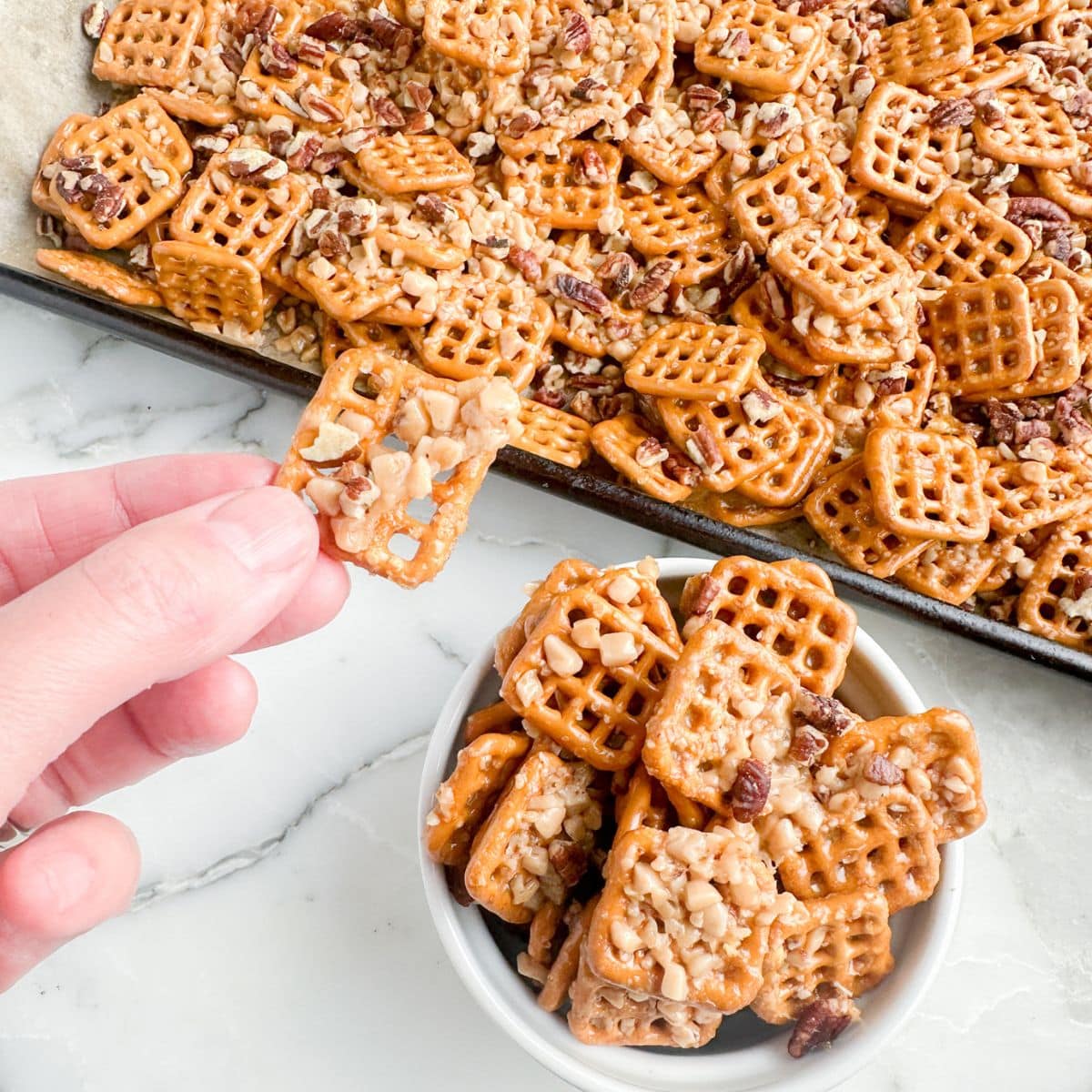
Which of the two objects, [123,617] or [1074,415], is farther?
[1074,415]

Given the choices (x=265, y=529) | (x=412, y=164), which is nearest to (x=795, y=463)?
(x=412, y=164)

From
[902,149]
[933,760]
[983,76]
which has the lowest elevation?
[933,760]

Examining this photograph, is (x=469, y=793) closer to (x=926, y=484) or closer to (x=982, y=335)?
(x=926, y=484)

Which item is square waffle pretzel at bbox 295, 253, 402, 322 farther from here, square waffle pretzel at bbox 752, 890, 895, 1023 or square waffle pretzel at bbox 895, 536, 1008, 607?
square waffle pretzel at bbox 752, 890, 895, 1023

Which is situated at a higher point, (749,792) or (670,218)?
(670,218)

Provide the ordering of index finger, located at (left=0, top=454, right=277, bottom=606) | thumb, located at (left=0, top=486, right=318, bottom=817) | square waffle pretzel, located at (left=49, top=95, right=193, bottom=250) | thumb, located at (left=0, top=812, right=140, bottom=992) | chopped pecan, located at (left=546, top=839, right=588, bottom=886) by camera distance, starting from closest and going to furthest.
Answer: thumb, located at (left=0, top=486, right=318, bottom=817), thumb, located at (left=0, top=812, right=140, bottom=992), chopped pecan, located at (left=546, top=839, right=588, bottom=886), index finger, located at (left=0, top=454, right=277, bottom=606), square waffle pretzel, located at (left=49, top=95, right=193, bottom=250)

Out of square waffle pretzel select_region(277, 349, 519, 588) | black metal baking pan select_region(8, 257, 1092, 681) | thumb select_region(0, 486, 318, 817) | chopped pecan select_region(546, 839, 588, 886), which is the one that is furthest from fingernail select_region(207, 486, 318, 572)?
black metal baking pan select_region(8, 257, 1092, 681)

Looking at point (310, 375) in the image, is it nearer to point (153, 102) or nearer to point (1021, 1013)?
point (153, 102)
